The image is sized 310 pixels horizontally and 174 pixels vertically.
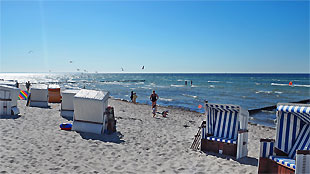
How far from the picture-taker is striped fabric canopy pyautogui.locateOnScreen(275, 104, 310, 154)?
510 centimetres

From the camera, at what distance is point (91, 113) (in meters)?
8.66

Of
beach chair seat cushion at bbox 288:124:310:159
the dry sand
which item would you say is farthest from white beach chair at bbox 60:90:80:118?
beach chair seat cushion at bbox 288:124:310:159

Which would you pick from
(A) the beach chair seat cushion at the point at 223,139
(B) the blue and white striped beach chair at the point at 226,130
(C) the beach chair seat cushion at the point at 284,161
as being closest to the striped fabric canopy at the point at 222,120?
(B) the blue and white striped beach chair at the point at 226,130

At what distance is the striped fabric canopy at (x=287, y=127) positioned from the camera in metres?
5.10

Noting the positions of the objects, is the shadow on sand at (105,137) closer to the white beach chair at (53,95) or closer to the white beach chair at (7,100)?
the white beach chair at (7,100)

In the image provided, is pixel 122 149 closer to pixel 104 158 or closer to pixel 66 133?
pixel 104 158

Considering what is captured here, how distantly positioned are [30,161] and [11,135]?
234 cm

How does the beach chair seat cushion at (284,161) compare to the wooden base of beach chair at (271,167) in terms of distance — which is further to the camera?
the wooden base of beach chair at (271,167)

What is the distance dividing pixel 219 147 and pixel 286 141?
1.94 meters

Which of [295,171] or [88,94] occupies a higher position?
[88,94]

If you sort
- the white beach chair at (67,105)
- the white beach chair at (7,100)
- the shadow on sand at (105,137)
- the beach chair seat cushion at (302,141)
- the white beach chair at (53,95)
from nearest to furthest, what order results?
1. the beach chair seat cushion at (302,141)
2. the shadow on sand at (105,137)
3. the white beach chair at (7,100)
4. the white beach chair at (67,105)
5. the white beach chair at (53,95)

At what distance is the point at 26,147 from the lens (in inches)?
252

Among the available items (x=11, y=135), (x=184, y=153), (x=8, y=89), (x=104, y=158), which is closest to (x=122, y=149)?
(x=104, y=158)

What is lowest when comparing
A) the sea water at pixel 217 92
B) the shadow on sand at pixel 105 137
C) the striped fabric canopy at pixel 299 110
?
the sea water at pixel 217 92
